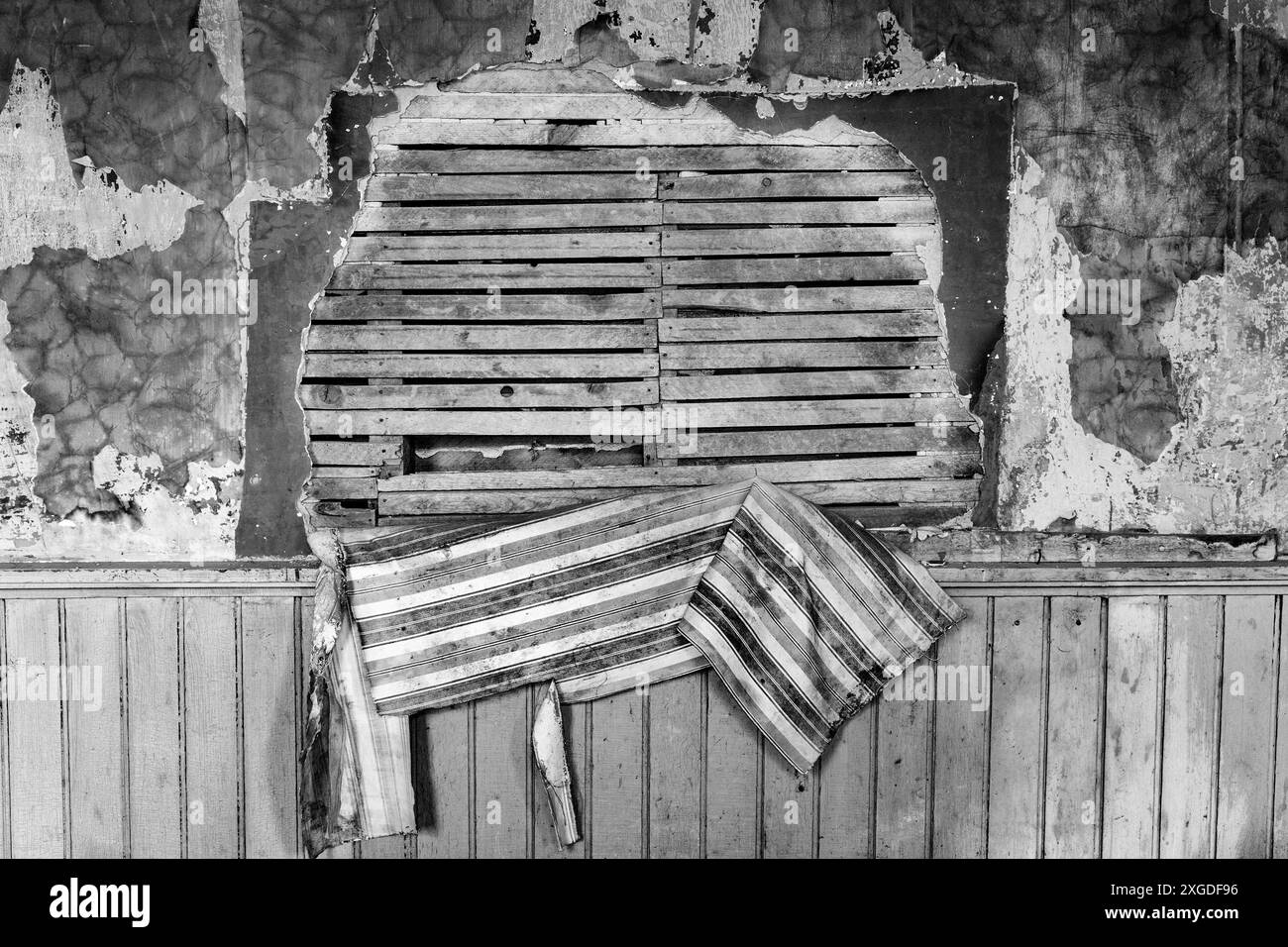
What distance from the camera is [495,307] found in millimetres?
1884

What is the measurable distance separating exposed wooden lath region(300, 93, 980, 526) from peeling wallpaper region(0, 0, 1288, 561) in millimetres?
95

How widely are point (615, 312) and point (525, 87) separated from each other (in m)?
0.56

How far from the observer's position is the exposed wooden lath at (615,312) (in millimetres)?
1874

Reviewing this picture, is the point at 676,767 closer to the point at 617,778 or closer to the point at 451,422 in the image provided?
the point at 617,778

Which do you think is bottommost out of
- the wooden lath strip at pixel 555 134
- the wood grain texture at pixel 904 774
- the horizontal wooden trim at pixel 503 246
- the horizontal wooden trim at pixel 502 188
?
the wood grain texture at pixel 904 774

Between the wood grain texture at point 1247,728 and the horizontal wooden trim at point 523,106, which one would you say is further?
the wood grain texture at point 1247,728

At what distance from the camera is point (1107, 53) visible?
1.92 metres

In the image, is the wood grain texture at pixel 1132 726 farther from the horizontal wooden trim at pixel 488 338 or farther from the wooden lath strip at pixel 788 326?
the horizontal wooden trim at pixel 488 338

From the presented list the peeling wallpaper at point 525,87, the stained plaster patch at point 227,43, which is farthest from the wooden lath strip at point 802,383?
the stained plaster patch at point 227,43

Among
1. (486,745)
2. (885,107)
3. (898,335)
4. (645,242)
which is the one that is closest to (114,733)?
(486,745)

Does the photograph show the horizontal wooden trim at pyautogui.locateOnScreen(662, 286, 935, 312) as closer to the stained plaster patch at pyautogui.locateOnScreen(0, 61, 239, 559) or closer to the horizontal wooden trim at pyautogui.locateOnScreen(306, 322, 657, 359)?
the horizontal wooden trim at pyautogui.locateOnScreen(306, 322, 657, 359)

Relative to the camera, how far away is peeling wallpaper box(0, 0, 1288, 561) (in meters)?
1.88

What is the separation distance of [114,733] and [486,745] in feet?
2.92

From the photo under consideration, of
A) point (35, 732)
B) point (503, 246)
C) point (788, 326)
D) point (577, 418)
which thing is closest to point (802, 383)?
point (788, 326)
